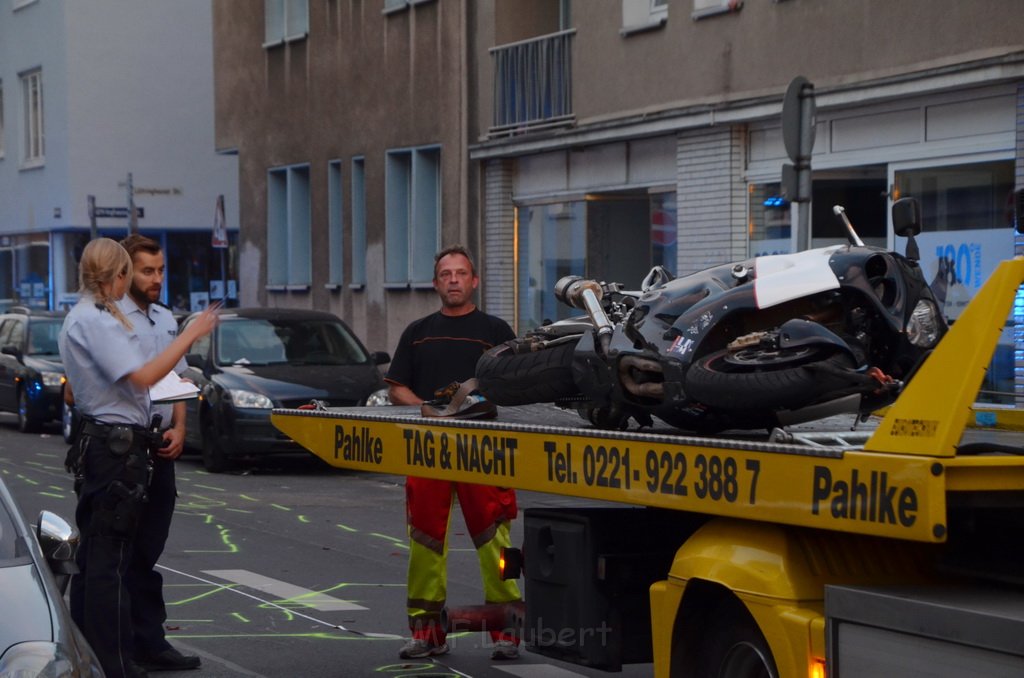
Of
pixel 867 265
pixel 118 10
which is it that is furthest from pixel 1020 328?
pixel 118 10

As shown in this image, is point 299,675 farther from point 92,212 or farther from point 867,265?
point 92,212

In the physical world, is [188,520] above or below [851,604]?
below

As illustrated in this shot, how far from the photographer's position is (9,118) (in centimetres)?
4725

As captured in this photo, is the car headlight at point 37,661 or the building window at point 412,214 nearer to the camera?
the car headlight at point 37,661

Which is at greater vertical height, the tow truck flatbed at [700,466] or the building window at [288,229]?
the building window at [288,229]

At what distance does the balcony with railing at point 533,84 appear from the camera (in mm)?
23469

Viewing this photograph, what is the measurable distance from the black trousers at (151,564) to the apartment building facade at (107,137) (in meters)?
36.1

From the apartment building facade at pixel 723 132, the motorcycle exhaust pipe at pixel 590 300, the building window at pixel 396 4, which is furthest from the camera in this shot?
the building window at pixel 396 4

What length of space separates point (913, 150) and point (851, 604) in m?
13.2

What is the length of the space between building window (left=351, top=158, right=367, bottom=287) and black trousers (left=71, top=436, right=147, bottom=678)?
22.3 m

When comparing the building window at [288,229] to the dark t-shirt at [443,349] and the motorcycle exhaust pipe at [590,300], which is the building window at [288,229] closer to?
the dark t-shirt at [443,349]

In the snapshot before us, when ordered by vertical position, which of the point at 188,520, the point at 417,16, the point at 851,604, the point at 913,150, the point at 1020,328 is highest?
the point at 417,16

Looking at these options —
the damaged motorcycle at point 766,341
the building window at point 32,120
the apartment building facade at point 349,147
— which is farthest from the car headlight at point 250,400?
the building window at point 32,120

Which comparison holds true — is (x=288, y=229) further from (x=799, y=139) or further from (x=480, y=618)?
(x=480, y=618)
